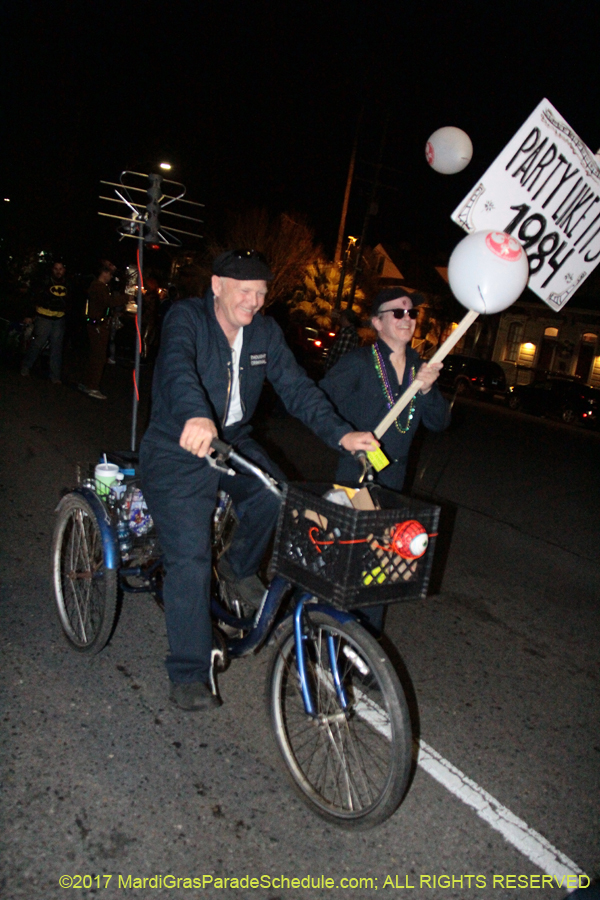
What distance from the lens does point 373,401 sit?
13.3ft

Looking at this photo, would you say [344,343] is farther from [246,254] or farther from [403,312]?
[246,254]

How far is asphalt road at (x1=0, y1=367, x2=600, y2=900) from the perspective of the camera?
8.62 feet

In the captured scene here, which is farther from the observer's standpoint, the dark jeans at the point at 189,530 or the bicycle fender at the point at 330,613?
the dark jeans at the point at 189,530

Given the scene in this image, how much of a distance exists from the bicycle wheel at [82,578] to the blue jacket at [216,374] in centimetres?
81

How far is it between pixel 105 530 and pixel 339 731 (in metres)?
1.54

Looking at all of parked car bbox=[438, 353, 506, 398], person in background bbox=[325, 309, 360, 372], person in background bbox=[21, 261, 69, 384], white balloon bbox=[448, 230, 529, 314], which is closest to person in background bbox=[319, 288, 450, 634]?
white balloon bbox=[448, 230, 529, 314]

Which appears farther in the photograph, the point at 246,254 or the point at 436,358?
the point at 436,358

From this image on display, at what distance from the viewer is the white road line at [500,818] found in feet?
9.29

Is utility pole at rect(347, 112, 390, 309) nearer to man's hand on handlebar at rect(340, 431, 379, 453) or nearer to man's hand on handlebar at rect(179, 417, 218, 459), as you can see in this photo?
man's hand on handlebar at rect(340, 431, 379, 453)

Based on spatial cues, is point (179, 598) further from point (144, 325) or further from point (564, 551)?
point (144, 325)

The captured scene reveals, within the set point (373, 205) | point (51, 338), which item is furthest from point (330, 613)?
point (373, 205)

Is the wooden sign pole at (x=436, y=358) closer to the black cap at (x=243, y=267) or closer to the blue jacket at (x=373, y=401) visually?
the blue jacket at (x=373, y=401)

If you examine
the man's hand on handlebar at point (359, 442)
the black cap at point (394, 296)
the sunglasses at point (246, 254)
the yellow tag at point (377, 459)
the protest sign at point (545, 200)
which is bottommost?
the yellow tag at point (377, 459)

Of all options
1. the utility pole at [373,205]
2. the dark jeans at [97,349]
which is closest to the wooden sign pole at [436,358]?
the dark jeans at [97,349]
